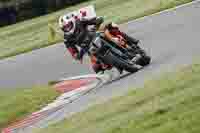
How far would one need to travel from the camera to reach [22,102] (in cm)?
1402

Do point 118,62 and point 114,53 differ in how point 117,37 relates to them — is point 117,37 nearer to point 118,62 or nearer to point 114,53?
point 114,53

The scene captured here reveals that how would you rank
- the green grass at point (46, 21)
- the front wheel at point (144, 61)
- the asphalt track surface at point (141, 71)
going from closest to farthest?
the asphalt track surface at point (141, 71)
the front wheel at point (144, 61)
the green grass at point (46, 21)

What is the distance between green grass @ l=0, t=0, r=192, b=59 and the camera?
2411cm

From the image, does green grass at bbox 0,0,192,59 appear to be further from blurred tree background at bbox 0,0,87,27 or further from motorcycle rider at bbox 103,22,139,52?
motorcycle rider at bbox 103,22,139,52

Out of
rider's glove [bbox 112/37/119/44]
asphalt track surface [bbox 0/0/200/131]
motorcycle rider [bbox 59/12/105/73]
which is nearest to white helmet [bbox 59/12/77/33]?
motorcycle rider [bbox 59/12/105/73]

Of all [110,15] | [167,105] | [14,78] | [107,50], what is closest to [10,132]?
[107,50]

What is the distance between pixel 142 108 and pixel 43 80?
8782mm

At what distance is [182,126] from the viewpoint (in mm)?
7074

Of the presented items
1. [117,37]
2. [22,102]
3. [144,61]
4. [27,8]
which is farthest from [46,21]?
[144,61]

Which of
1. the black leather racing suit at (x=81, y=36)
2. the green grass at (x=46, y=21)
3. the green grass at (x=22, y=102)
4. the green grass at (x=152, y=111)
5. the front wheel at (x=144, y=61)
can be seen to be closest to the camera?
the green grass at (x=152, y=111)

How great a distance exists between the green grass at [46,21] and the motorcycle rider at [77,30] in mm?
9278

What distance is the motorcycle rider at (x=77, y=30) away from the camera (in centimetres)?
1380

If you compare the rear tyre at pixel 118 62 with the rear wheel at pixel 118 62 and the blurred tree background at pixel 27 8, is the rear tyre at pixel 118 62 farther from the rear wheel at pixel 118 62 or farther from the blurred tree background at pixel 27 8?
the blurred tree background at pixel 27 8

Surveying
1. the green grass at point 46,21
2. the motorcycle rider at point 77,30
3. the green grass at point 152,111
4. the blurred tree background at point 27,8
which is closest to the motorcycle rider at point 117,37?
the motorcycle rider at point 77,30
